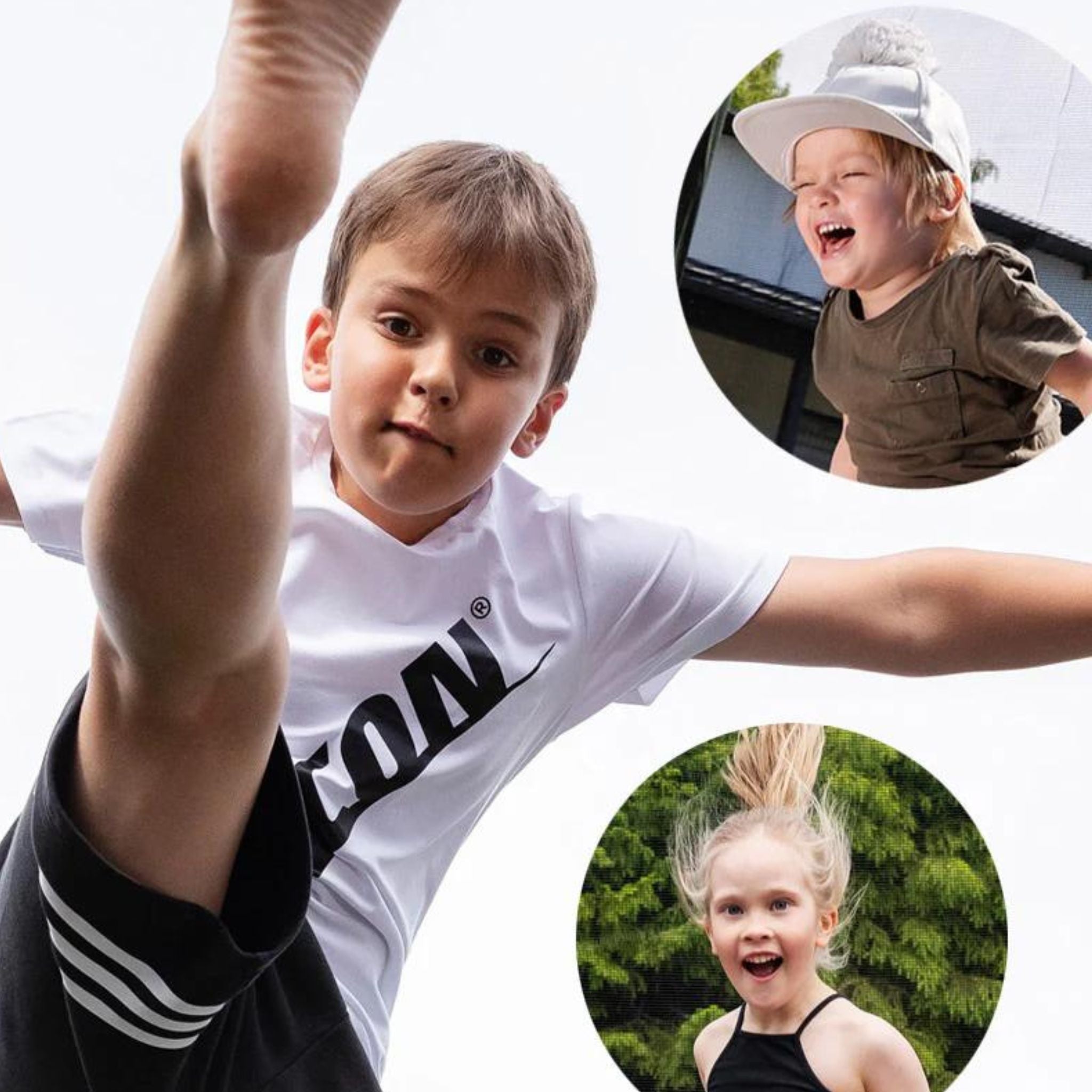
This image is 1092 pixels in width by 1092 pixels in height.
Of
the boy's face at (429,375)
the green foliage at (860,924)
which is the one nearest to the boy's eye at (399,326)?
the boy's face at (429,375)

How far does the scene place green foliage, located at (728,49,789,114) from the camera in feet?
3.92

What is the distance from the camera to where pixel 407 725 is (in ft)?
2.98

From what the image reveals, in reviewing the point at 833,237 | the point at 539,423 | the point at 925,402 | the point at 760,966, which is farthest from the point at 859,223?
the point at 760,966

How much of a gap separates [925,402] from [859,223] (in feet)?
0.39

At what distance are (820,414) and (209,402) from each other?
618mm

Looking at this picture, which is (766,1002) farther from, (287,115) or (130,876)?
(287,115)

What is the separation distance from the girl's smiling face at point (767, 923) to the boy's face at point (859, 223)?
1.17 ft

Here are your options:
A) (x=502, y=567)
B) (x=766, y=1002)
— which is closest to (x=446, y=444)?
(x=502, y=567)

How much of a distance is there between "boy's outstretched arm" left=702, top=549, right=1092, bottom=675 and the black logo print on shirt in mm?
124

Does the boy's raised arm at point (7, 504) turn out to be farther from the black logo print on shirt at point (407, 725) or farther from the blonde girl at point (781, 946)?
the blonde girl at point (781, 946)

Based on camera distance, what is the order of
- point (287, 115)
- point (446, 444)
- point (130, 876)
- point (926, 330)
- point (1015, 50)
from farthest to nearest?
point (1015, 50), point (926, 330), point (446, 444), point (130, 876), point (287, 115)

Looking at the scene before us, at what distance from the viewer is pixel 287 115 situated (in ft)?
1.92

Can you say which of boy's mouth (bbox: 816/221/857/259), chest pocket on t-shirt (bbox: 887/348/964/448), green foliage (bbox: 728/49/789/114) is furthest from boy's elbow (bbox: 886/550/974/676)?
green foliage (bbox: 728/49/789/114)

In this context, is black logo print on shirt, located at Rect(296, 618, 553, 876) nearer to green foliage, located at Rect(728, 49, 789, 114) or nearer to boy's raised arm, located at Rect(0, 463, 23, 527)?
boy's raised arm, located at Rect(0, 463, 23, 527)
